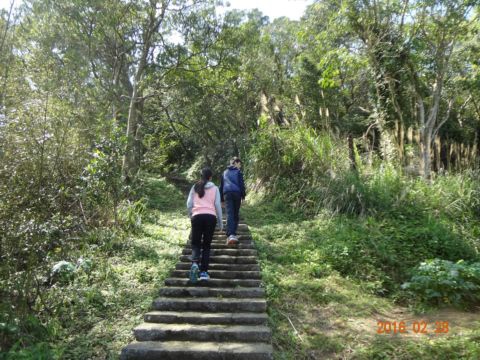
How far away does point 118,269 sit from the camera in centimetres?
553

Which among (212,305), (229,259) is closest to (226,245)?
(229,259)

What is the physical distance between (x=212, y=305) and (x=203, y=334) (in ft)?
1.96

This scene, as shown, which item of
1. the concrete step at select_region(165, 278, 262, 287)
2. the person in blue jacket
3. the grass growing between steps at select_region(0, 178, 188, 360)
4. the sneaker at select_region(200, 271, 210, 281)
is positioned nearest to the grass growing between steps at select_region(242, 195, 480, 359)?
the concrete step at select_region(165, 278, 262, 287)

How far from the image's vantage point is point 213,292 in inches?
191

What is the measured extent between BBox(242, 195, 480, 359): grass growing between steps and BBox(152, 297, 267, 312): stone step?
0.23m

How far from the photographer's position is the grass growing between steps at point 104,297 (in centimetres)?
372

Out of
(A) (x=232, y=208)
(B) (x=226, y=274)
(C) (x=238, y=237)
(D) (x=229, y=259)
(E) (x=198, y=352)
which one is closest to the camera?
(E) (x=198, y=352)

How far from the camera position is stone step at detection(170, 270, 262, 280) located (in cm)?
535

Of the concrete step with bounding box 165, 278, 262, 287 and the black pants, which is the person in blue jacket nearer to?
the concrete step with bounding box 165, 278, 262, 287

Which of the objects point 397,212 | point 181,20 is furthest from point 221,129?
point 397,212

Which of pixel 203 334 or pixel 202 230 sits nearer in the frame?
pixel 203 334

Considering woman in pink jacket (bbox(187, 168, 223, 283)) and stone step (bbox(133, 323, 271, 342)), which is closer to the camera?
stone step (bbox(133, 323, 271, 342))

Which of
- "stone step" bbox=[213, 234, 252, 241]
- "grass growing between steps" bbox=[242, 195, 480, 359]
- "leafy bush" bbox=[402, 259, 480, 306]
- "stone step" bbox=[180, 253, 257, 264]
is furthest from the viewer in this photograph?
"stone step" bbox=[213, 234, 252, 241]

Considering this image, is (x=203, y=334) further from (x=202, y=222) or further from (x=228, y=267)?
(x=228, y=267)
